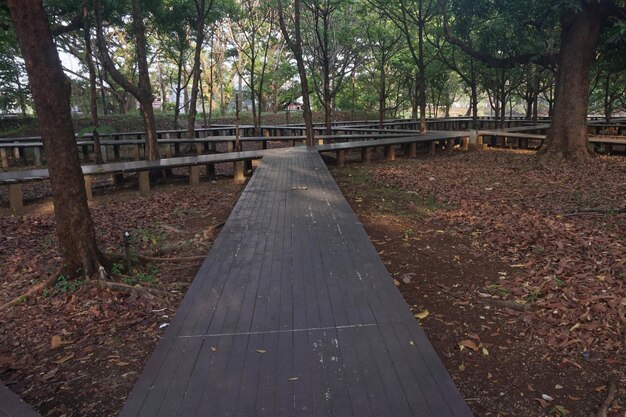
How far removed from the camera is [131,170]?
9.68m

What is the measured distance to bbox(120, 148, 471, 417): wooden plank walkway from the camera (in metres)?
2.26

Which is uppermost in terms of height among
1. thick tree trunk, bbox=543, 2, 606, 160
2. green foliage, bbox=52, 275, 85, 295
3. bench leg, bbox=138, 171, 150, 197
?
thick tree trunk, bbox=543, 2, 606, 160

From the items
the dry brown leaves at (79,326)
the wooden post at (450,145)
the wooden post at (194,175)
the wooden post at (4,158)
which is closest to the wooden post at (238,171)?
the wooden post at (194,175)

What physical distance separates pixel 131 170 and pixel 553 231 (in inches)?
320

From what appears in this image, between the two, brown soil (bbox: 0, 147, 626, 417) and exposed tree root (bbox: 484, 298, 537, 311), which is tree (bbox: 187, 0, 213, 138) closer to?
brown soil (bbox: 0, 147, 626, 417)

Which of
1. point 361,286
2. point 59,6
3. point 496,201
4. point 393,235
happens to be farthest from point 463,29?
point 361,286

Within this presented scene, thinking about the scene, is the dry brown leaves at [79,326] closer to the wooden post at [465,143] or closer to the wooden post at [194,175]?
the wooden post at [194,175]

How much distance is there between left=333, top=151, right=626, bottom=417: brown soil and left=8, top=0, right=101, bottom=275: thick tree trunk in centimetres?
332

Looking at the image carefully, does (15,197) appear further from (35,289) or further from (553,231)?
(553,231)

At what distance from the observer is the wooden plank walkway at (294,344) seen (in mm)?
2260

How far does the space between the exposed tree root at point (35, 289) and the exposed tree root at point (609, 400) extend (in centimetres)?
469

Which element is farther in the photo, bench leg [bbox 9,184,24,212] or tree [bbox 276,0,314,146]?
tree [bbox 276,0,314,146]

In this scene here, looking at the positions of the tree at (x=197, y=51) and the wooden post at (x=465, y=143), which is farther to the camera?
the wooden post at (x=465, y=143)

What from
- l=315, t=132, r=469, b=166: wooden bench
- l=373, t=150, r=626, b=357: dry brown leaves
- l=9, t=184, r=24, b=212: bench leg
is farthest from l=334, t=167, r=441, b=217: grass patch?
l=9, t=184, r=24, b=212: bench leg
